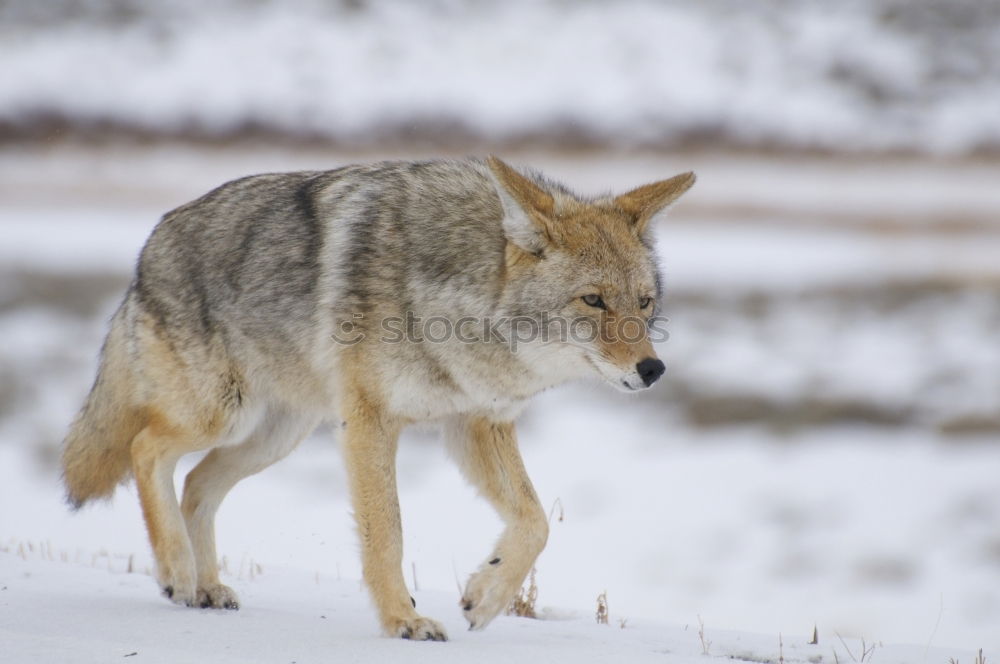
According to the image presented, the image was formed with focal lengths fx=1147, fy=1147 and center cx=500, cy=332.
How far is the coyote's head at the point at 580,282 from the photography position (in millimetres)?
4379

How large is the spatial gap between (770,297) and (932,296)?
6.72ft

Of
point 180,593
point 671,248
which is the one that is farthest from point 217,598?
point 671,248

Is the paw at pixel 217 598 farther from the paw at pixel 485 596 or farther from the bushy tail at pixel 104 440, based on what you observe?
the paw at pixel 485 596

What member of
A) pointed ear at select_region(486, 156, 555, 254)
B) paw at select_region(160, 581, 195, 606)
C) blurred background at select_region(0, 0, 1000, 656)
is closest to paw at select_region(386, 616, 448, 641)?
blurred background at select_region(0, 0, 1000, 656)

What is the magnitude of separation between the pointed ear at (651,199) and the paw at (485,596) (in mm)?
1529

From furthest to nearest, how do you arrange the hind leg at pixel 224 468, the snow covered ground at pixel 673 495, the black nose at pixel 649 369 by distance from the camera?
1. the hind leg at pixel 224 468
2. the snow covered ground at pixel 673 495
3. the black nose at pixel 649 369

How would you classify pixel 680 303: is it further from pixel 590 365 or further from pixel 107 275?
pixel 590 365

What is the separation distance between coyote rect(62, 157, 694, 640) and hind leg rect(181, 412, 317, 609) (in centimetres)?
1

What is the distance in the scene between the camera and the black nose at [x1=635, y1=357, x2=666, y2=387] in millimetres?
4266

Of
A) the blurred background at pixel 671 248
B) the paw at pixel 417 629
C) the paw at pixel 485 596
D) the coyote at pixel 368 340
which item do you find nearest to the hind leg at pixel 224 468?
the coyote at pixel 368 340

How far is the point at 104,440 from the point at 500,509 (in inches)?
76.6

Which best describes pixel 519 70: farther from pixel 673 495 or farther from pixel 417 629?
pixel 417 629

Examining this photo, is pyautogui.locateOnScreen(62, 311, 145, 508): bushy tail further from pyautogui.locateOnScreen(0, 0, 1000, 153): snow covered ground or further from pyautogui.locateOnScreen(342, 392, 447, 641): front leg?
pyautogui.locateOnScreen(0, 0, 1000, 153): snow covered ground

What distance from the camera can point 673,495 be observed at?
972 centimetres
